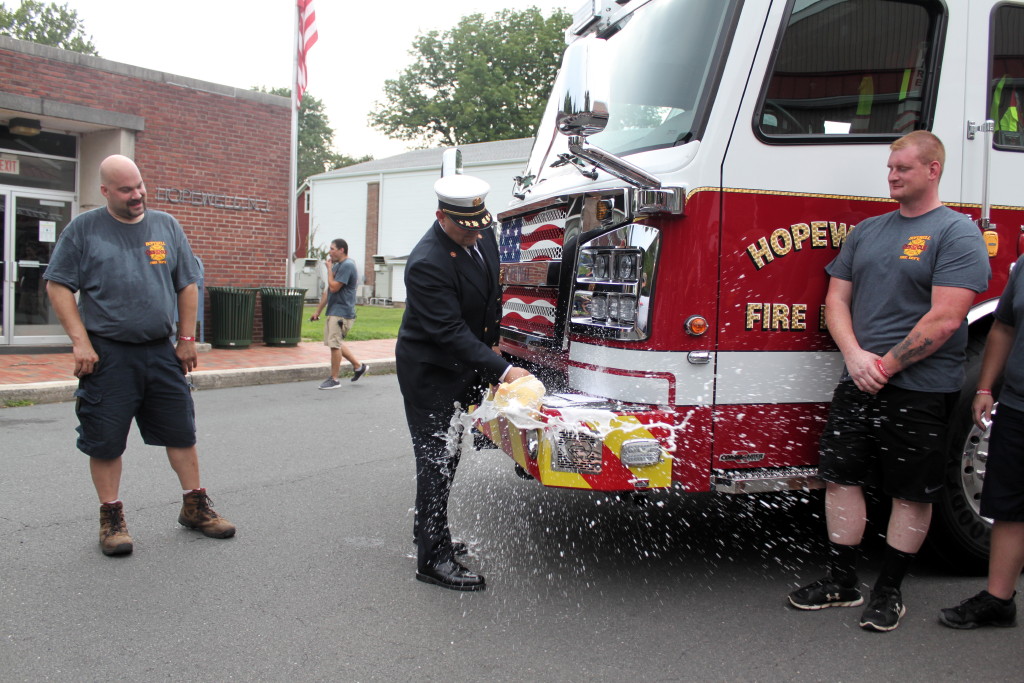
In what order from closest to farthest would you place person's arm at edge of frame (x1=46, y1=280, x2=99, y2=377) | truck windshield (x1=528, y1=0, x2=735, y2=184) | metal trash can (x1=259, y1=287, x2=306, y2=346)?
1. truck windshield (x1=528, y1=0, x2=735, y2=184)
2. person's arm at edge of frame (x1=46, y1=280, x2=99, y2=377)
3. metal trash can (x1=259, y1=287, x2=306, y2=346)

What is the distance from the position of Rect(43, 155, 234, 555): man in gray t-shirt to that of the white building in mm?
24964

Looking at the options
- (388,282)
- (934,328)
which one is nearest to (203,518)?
(934,328)

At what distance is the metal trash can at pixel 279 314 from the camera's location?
45.1ft

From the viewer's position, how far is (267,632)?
3.38 meters

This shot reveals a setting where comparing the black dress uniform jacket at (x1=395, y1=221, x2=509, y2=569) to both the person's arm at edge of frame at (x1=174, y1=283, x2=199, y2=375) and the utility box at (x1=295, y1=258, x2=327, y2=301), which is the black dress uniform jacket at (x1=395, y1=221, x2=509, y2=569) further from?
the utility box at (x1=295, y1=258, x2=327, y2=301)

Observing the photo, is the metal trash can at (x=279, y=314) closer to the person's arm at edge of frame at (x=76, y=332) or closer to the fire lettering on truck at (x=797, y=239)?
the person's arm at edge of frame at (x=76, y=332)

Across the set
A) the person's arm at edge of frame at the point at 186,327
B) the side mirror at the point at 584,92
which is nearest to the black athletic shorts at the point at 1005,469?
the side mirror at the point at 584,92

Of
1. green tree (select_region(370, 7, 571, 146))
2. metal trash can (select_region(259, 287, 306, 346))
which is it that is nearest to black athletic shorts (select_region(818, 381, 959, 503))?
metal trash can (select_region(259, 287, 306, 346))

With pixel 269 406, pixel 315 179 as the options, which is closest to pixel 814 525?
pixel 269 406

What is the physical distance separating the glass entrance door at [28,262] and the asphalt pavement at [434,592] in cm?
788

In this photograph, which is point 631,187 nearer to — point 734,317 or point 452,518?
point 734,317

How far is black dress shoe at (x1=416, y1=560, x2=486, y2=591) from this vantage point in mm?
3832

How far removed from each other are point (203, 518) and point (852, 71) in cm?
Result: 389

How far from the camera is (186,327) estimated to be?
14.8 ft
